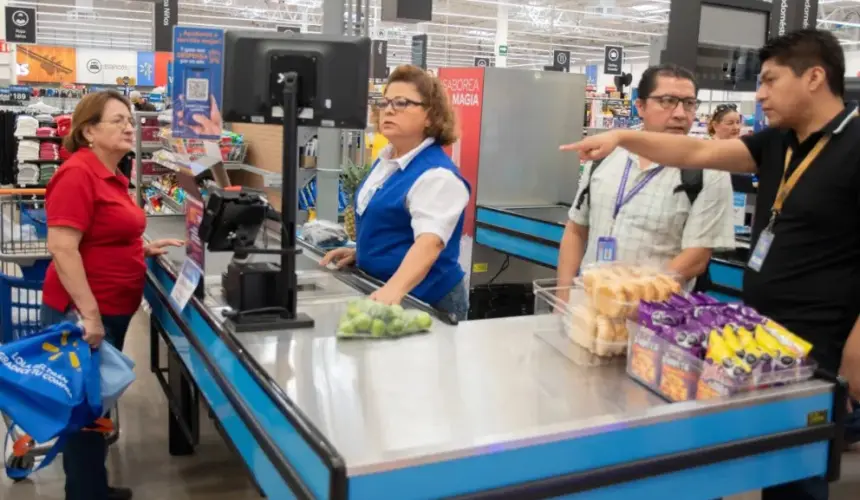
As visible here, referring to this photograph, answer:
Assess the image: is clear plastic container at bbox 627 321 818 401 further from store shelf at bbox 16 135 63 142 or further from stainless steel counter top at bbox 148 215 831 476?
store shelf at bbox 16 135 63 142

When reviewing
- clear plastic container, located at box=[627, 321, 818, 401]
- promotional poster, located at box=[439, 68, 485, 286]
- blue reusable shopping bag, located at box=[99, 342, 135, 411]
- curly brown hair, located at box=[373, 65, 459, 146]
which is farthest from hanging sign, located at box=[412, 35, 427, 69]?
clear plastic container, located at box=[627, 321, 818, 401]

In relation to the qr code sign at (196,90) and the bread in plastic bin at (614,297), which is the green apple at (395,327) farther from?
the qr code sign at (196,90)

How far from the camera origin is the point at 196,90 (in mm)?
4070

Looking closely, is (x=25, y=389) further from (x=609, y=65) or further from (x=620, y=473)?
(x=609, y=65)

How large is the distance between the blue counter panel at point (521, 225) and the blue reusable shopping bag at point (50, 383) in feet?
11.7

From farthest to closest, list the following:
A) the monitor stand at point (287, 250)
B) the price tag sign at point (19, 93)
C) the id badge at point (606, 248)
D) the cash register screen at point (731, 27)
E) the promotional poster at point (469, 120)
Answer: the price tag sign at point (19, 93) → the promotional poster at point (469, 120) → the cash register screen at point (731, 27) → the id badge at point (606, 248) → the monitor stand at point (287, 250)

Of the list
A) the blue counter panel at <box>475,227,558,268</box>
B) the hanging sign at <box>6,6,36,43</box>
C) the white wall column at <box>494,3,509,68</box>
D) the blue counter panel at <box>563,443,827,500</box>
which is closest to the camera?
the blue counter panel at <box>563,443,827,500</box>

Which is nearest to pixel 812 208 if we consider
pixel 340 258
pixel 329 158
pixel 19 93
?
pixel 340 258

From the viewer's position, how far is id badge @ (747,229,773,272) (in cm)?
224

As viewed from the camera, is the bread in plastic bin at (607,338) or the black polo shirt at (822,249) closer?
the bread in plastic bin at (607,338)

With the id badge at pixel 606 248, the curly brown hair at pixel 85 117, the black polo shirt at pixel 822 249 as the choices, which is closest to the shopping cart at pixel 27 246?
the curly brown hair at pixel 85 117

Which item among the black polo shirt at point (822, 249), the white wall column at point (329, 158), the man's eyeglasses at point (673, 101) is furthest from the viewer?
the white wall column at point (329, 158)

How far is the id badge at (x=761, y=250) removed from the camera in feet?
7.35

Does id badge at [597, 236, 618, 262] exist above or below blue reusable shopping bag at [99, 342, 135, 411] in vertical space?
above
